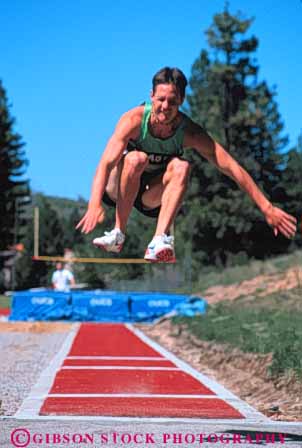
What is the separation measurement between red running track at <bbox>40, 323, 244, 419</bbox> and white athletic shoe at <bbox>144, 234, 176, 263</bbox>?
173 inches

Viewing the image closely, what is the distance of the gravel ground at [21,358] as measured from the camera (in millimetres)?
13055

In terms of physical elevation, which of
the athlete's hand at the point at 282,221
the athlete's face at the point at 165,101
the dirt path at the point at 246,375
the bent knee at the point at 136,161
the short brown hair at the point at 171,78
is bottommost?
the dirt path at the point at 246,375

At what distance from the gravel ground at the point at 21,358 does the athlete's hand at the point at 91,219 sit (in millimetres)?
5280

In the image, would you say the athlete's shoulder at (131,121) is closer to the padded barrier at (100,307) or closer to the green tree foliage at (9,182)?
the padded barrier at (100,307)

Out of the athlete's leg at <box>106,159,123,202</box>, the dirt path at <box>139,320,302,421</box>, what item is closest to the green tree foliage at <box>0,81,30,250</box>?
the dirt path at <box>139,320,302,421</box>

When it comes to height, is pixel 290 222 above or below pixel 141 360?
above

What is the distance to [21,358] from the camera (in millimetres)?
Answer: 18578

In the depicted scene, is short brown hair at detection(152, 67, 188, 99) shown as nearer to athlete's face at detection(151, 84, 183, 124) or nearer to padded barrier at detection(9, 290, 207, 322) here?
athlete's face at detection(151, 84, 183, 124)

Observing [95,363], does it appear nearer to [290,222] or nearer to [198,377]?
[198,377]

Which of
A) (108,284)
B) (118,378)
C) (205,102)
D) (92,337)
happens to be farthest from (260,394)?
(108,284)

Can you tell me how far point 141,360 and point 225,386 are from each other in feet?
11.3

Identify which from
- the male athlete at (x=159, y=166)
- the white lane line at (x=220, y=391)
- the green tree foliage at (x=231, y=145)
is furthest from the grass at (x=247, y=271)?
the male athlete at (x=159, y=166)

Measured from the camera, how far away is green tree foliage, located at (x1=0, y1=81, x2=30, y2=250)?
55125 mm

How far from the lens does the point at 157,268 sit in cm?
4094
